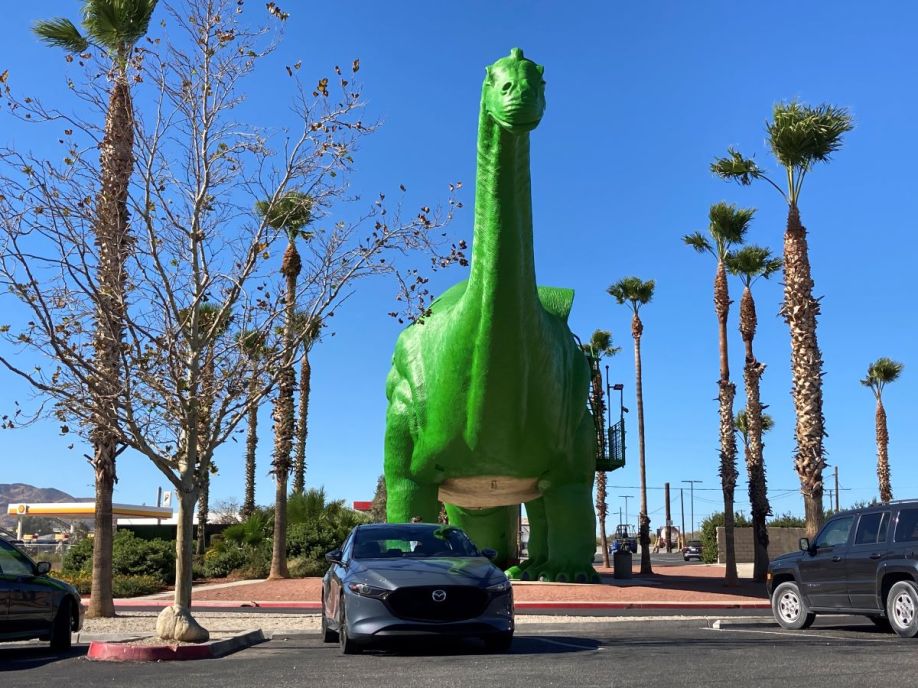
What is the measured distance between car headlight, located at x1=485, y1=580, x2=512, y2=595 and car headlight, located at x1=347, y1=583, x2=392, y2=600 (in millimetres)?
934

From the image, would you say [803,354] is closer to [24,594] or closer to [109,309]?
[109,309]

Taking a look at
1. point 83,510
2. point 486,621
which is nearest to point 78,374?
point 486,621

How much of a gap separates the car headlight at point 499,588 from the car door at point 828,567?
4.71 metres

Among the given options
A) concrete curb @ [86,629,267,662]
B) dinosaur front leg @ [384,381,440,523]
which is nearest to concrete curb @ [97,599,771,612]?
dinosaur front leg @ [384,381,440,523]

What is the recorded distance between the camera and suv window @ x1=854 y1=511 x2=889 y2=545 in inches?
446

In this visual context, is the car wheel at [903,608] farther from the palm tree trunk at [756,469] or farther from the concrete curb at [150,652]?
the palm tree trunk at [756,469]

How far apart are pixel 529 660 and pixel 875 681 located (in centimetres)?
283

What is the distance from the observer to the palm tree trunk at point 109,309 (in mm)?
11430

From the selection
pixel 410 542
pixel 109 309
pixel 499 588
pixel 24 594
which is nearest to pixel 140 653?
pixel 24 594

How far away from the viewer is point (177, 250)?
12047mm

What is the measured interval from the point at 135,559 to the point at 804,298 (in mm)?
18506

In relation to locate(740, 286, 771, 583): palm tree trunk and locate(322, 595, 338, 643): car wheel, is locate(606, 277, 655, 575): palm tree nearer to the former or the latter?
locate(740, 286, 771, 583): palm tree trunk

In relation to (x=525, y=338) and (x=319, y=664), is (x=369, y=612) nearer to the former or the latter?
(x=319, y=664)

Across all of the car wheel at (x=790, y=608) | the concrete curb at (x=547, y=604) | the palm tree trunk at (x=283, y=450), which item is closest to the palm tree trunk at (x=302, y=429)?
the palm tree trunk at (x=283, y=450)
